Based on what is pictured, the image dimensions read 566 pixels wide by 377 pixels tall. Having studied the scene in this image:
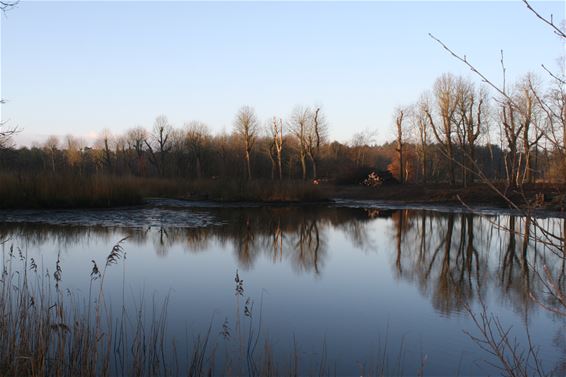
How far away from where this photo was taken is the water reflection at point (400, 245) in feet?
26.2

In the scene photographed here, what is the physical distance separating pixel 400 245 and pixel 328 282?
497 centimetres

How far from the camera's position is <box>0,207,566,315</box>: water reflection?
7977 mm

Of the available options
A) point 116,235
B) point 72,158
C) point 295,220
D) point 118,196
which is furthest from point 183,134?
point 116,235

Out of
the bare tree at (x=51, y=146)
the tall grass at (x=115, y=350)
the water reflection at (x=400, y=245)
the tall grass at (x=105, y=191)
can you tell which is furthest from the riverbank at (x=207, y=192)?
the bare tree at (x=51, y=146)

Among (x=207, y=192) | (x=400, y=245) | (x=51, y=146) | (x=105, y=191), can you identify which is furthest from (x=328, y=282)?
(x=51, y=146)

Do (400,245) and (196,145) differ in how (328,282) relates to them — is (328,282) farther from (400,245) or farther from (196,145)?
(196,145)

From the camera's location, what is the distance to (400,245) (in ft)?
41.5

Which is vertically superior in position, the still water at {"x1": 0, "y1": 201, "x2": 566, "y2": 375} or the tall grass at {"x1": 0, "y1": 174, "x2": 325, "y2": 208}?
the tall grass at {"x1": 0, "y1": 174, "x2": 325, "y2": 208}

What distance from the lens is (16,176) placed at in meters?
18.4

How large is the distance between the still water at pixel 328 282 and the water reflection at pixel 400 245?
0.17ft

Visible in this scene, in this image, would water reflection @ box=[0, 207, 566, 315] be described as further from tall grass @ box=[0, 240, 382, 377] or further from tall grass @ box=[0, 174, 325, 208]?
tall grass @ box=[0, 174, 325, 208]

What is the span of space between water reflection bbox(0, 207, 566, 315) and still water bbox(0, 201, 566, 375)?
0.05 metres

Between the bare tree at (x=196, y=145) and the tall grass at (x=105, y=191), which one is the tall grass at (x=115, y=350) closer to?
the tall grass at (x=105, y=191)

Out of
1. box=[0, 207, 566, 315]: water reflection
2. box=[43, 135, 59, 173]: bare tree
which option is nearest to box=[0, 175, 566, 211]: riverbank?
box=[0, 207, 566, 315]: water reflection
